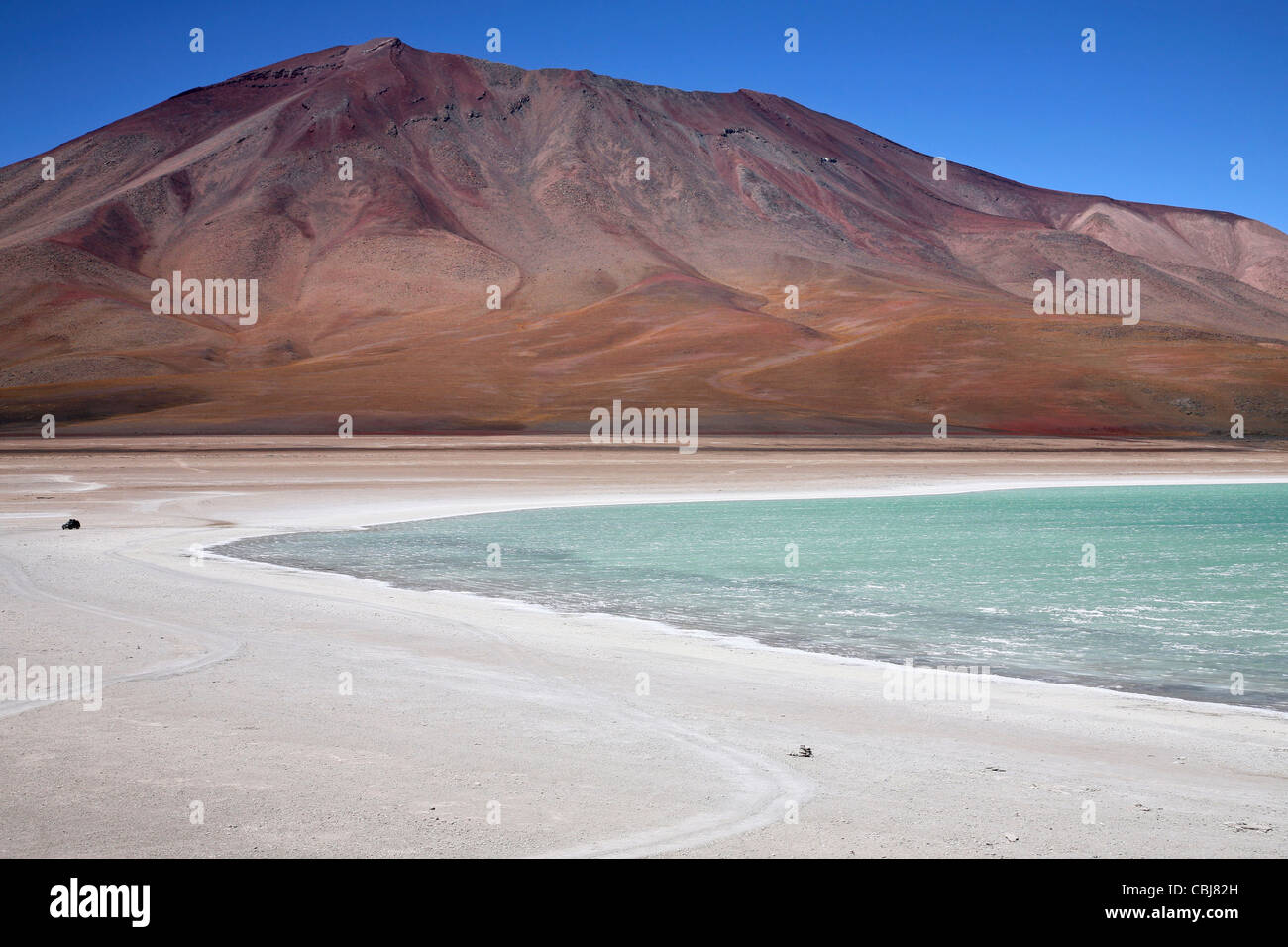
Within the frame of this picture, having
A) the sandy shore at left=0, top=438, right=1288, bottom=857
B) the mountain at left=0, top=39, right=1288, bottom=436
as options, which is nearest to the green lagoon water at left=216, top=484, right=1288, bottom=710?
the sandy shore at left=0, top=438, right=1288, bottom=857

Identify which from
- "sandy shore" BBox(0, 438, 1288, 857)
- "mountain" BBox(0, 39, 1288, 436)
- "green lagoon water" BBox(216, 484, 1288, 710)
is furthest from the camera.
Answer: "mountain" BBox(0, 39, 1288, 436)

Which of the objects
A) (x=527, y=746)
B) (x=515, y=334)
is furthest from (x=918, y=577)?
(x=515, y=334)

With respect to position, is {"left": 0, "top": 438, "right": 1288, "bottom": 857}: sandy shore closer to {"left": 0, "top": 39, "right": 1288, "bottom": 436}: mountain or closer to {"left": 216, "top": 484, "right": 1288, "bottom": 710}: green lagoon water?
{"left": 216, "top": 484, "right": 1288, "bottom": 710}: green lagoon water

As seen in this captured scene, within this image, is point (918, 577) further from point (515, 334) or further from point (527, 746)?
point (515, 334)
